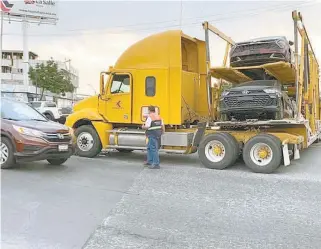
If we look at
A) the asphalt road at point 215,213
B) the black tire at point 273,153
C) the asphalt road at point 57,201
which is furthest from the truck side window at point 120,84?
the black tire at point 273,153

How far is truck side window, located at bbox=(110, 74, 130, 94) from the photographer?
40.0ft

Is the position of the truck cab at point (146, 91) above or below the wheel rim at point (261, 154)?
above

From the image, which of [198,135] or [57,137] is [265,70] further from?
[57,137]

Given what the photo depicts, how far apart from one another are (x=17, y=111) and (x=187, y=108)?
4.65m

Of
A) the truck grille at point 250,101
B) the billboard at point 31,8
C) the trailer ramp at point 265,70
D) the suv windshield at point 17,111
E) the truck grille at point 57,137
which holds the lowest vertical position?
the truck grille at point 57,137

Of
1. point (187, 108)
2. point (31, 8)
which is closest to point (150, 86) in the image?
point (187, 108)

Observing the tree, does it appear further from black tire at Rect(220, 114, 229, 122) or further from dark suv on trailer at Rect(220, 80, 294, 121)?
dark suv on trailer at Rect(220, 80, 294, 121)

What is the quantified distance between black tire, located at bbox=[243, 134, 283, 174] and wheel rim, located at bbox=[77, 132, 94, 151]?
4627mm

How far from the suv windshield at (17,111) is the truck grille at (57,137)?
2.88 feet

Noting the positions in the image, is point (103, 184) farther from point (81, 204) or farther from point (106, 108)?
point (106, 108)

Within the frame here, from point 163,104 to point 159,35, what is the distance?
1.94 meters

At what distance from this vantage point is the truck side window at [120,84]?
1218cm

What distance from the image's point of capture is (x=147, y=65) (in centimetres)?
1188

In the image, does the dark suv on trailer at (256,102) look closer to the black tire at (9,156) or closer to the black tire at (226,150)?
the black tire at (226,150)
